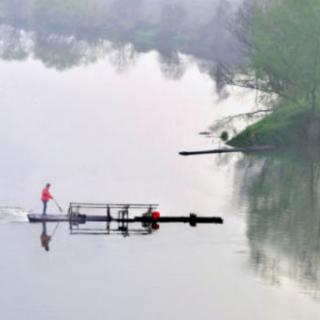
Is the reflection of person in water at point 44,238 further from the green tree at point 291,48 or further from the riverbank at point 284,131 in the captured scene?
the green tree at point 291,48

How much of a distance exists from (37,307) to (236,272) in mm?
14272

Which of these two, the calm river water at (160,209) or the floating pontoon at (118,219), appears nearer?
the calm river water at (160,209)

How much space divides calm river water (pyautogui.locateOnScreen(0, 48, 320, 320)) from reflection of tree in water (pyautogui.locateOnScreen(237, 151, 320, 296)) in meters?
0.14

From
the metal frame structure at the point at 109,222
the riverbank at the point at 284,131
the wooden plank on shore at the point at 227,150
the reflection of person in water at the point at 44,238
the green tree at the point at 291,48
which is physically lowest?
the reflection of person in water at the point at 44,238

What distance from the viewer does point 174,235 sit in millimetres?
77562

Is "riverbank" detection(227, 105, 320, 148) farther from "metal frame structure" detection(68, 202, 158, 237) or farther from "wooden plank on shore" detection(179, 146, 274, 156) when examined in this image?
"metal frame structure" detection(68, 202, 158, 237)

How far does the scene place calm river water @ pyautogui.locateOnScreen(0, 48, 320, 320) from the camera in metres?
64.2

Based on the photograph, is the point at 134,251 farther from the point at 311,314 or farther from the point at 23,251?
the point at 311,314

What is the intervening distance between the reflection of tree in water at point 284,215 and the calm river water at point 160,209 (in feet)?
0.47

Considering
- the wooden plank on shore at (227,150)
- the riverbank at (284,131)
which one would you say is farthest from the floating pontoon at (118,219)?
the riverbank at (284,131)

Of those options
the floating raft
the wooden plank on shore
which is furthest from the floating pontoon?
the wooden plank on shore

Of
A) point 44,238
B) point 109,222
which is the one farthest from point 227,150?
point 44,238

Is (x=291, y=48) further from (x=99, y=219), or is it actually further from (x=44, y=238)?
(x=44, y=238)

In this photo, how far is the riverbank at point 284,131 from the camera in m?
116
